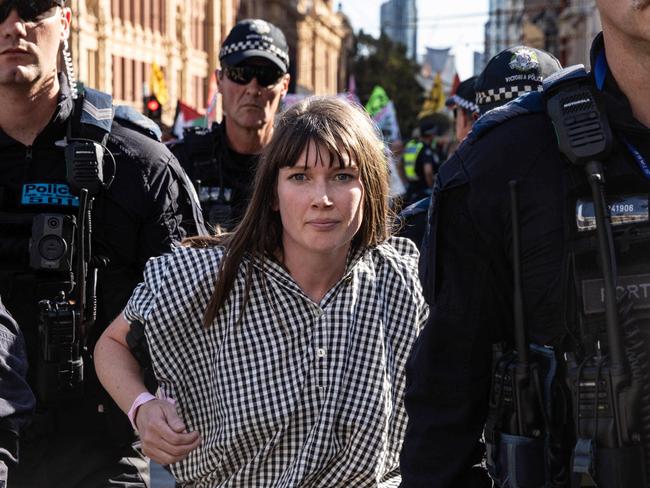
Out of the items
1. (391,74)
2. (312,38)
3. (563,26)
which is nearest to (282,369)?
(563,26)

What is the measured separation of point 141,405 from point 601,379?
1.61 meters

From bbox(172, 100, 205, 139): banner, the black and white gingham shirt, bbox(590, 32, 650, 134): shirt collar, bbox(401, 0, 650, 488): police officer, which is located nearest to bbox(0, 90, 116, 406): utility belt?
the black and white gingham shirt

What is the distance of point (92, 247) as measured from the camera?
496 centimetres

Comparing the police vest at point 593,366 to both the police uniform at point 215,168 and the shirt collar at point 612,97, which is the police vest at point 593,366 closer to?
the shirt collar at point 612,97

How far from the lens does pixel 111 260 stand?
16.3 ft

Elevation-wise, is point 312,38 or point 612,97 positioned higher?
point 312,38

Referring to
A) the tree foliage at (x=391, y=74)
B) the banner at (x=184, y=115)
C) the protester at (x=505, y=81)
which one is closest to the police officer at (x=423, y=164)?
the banner at (x=184, y=115)

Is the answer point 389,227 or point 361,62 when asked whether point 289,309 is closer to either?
point 389,227

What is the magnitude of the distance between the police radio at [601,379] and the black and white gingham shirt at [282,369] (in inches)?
46.3

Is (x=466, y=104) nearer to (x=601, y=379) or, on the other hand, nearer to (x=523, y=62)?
(x=523, y=62)

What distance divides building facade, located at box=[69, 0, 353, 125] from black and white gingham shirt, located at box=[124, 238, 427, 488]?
3676 centimetres

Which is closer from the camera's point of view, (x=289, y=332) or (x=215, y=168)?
(x=289, y=332)

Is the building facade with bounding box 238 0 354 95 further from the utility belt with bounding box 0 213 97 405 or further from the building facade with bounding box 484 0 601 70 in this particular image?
the utility belt with bounding box 0 213 97 405

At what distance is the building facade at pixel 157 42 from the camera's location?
51.4 metres
